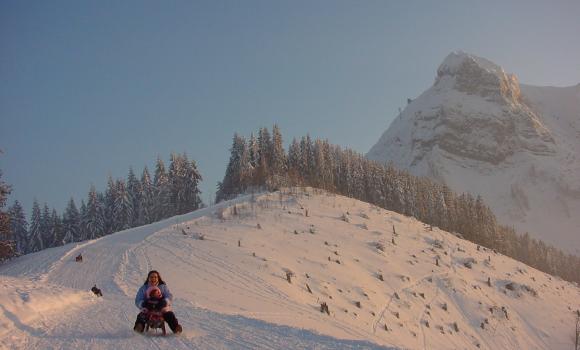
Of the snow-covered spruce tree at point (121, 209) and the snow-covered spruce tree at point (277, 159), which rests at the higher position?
the snow-covered spruce tree at point (277, 159)

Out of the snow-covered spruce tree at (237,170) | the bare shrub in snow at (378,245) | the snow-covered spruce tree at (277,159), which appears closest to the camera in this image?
the bare shrub in snow at (378,245)

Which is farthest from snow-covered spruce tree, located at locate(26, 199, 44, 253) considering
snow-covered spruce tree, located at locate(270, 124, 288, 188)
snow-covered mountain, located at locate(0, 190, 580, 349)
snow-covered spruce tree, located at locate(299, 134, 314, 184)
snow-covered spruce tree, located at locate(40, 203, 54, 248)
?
snow-covered spruce tree, located at locate(299, 134, 314, 184)

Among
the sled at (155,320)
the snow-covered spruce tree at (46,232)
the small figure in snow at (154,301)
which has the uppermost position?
the small figure in snow at (154,301)

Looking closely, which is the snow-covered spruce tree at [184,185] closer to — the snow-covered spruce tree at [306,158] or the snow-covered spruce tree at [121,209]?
the snow-covered spruce tree at [121,209]

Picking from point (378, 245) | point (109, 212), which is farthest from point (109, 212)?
point (378, 245)

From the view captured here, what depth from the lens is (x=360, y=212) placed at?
184ft

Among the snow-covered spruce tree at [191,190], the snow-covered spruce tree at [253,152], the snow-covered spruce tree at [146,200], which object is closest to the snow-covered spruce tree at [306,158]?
the snow-covered spruce tree at [253,152]

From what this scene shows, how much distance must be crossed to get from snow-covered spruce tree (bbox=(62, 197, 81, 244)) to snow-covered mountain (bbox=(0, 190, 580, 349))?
29.3m

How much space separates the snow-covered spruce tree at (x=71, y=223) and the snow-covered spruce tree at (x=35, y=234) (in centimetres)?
323

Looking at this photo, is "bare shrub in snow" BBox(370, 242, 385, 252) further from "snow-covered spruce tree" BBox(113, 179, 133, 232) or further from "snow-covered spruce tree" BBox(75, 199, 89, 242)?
"snow-covered spruce tree" BBox(75, 199, 89, 242)

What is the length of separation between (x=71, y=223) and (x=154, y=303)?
6438cm

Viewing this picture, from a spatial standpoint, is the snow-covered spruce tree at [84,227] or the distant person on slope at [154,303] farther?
the snow-covered spruce tree at [84,227]

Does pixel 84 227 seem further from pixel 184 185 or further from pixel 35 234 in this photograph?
pixel 184 185

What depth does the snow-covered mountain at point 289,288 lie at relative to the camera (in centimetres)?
1102
